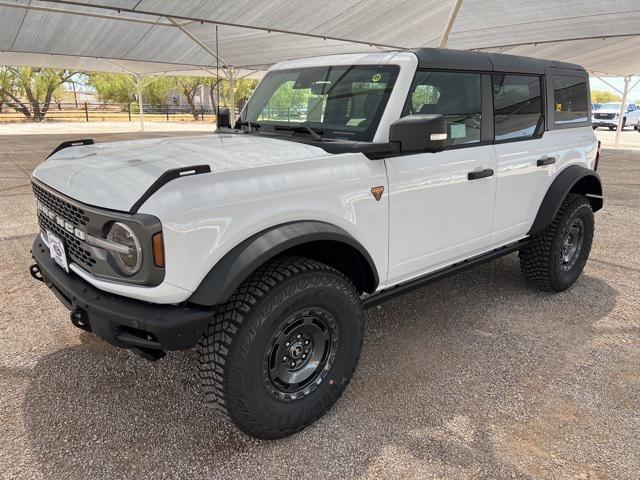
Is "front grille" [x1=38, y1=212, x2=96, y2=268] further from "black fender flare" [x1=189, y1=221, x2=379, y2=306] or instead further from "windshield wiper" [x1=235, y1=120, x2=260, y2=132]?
"windshield wiper" [x1=235, y1=120, x2=260, y2=132]

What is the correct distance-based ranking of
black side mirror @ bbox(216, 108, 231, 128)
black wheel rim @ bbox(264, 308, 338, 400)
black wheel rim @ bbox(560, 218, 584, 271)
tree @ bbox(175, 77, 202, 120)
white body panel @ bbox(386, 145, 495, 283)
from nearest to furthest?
black wheel rim @ bbox(264, 308, 338, 400) → white body panel @ bbox(386, 145, 495, 283) → black side mirror @ bbox(216, 108, 231, 128) → black wheel rim @ bbox(560, 218, 584, 271) → tree @ bbox(175, 77, 202, 120)

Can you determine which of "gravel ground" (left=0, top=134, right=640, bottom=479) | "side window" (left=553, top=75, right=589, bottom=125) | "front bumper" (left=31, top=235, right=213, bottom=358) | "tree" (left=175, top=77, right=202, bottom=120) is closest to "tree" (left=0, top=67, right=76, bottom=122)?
"tree" (left=175, top=77, right=202, bottom=120)

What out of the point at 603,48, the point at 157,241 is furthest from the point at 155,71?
the point at 157,241

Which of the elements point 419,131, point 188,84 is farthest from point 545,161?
point 188,84

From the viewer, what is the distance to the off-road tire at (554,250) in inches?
151

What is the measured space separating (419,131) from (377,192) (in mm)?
369

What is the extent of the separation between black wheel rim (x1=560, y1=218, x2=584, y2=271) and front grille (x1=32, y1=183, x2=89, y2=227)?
3665 mm

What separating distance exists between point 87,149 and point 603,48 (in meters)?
15.0

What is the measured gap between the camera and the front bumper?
73.2 inches

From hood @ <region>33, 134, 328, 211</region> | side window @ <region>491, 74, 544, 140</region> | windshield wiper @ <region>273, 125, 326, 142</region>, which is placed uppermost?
side window @ <region>491, 74, 544, 140</region>

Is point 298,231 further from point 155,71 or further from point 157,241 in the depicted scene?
point 155,71

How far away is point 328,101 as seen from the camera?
2.95 metres

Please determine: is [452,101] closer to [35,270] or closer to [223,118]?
[223,118]

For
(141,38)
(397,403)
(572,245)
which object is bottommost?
(397,403)
